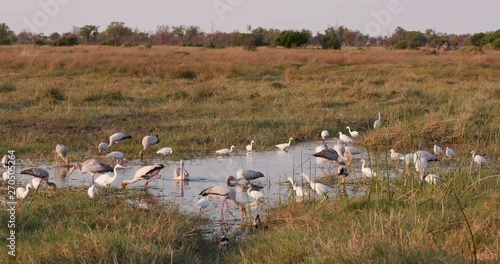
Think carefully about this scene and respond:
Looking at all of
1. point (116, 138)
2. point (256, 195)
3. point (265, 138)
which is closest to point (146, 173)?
point (256, 195)

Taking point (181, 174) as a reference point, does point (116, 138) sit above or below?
above

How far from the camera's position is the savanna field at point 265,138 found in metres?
4.84

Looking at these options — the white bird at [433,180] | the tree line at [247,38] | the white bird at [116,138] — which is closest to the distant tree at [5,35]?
the tree line at [247,38]

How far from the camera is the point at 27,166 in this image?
28.1ft

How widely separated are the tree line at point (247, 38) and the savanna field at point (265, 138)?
20337 mm

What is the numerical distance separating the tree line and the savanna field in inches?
801

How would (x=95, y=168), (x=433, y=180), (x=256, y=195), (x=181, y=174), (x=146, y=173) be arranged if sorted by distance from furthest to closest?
(x=181, y=174)
(x=95, y=168)
(x=146, y=173)
(x=256, y=195)
(x=433, y=180)

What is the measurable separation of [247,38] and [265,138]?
117 feet

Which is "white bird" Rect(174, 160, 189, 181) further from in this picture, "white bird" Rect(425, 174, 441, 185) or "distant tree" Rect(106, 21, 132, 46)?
"distant tree" Rect(106, 21, 132, 46)

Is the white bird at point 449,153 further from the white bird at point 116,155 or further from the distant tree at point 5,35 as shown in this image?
the distant tree at point 5,35

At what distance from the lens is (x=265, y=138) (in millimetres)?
10828

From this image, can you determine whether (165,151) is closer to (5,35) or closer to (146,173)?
(146,173)

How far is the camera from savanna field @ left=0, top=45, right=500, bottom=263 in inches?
190

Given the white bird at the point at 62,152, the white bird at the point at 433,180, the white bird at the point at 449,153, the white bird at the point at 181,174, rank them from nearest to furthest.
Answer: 1. the white bird at the point at 433,180
2. the white bird at the point at 181,174
3. the white bird at the point at 62,152
4. the white bird at the point at 449,153
